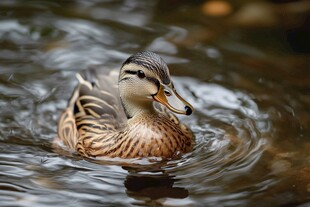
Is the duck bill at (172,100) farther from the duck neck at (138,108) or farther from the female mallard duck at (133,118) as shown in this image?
the duck neck at (138,108)

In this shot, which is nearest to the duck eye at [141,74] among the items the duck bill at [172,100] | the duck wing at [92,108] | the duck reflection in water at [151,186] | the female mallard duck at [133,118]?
the female mallard duck at [133,118]

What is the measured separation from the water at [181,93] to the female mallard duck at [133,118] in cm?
12

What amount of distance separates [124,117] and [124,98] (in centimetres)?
33

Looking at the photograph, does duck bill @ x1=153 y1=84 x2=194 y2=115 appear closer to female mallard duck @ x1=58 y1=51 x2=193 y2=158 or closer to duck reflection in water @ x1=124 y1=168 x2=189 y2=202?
female mallard duck @ x1=58 y1=51 x2=193 y2=158

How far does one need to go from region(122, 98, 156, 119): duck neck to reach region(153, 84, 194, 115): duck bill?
1.01ft

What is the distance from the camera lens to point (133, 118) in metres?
5.95

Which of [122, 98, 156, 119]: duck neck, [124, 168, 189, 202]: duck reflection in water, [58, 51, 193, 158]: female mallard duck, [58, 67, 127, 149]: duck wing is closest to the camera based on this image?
[124, 168, 189, 202]: duck reflection in water

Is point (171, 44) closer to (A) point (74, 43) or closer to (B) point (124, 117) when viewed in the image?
(A) point (74, 43)

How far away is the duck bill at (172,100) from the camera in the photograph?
18.0ft

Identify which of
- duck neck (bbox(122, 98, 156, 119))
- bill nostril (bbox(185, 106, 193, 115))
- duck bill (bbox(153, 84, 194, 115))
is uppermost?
duck neck (bbox(122, 98, 156, 119))

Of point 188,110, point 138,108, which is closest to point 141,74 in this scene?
point 138,108

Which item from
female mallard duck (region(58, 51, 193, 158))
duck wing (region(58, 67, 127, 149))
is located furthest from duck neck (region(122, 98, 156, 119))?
duck wing (region(58, 67, 127, 149))

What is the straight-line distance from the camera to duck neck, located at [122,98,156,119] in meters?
5.95

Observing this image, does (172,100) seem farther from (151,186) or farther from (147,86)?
(151,186)
